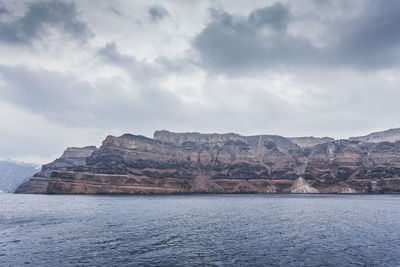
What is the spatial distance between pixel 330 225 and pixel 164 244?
45124 millimetres

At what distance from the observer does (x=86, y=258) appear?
1588 inches

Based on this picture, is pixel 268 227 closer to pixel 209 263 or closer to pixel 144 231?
pixel 144 231

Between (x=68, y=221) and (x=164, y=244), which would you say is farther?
Answer: (x=68, y=221)

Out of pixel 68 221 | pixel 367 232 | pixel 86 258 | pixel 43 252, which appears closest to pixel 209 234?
pixel 86 258

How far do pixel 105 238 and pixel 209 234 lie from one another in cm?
2046

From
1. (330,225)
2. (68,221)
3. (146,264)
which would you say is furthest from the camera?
(68,221)

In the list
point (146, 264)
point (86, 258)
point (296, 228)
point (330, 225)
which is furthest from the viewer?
point (330, 225)

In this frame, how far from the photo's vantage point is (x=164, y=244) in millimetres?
49469

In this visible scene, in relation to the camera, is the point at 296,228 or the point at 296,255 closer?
the point at 296,255

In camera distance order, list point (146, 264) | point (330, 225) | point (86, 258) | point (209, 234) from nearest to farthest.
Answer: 1. point (146, 264)
2. point (86, 258)
3. point (209, 234)
4. point (330, 225)

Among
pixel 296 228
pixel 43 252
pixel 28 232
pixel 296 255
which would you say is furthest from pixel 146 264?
pixel 296 228

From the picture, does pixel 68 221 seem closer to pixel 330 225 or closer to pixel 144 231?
pixel 144 231

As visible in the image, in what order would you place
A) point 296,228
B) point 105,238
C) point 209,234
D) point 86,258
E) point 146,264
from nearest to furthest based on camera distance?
point 146,264 → point 86,258 → point 105,238 → point 209,234 → point 296,228

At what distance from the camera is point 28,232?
59.7 m
